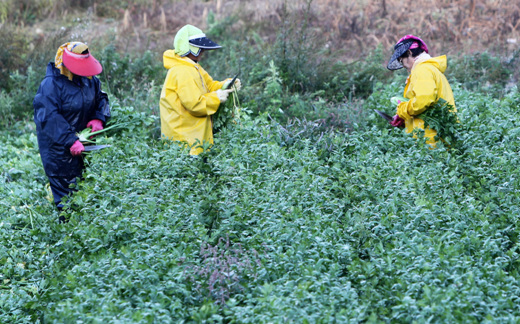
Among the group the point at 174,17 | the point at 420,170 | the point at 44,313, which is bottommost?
the point at 174,17

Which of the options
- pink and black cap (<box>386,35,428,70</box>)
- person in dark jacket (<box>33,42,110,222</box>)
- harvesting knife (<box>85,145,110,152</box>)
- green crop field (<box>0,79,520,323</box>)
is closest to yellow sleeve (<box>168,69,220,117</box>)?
green crop field (<box>0,79,520,323</box>)

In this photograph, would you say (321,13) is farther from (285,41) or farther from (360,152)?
(360,152)

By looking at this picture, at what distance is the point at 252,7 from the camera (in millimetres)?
14461

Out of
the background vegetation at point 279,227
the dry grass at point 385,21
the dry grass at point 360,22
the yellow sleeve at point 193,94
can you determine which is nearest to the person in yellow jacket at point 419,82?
the background vegetation at point 279,227

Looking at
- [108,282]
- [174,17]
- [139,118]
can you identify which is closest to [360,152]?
[139,118]

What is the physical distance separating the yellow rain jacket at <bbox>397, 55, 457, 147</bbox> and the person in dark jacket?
3.39m

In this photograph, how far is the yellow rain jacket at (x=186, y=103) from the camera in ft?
19.7

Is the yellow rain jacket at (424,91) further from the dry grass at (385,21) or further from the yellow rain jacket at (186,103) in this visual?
the dry grass at (385,21)

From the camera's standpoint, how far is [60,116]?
5789mm

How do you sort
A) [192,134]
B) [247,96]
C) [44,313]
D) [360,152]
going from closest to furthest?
[44,313], [360,152], [192,134], [247,96]

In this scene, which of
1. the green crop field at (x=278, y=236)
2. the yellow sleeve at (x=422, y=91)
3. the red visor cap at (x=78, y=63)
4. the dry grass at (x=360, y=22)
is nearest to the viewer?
the green crop field at (x=278, y=236)

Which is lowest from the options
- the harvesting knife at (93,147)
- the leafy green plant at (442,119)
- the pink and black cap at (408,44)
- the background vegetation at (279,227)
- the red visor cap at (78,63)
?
the harvesting knife at (93,147)

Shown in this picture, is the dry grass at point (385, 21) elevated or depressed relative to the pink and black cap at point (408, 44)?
depressed

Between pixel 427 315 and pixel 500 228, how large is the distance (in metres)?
1.43
